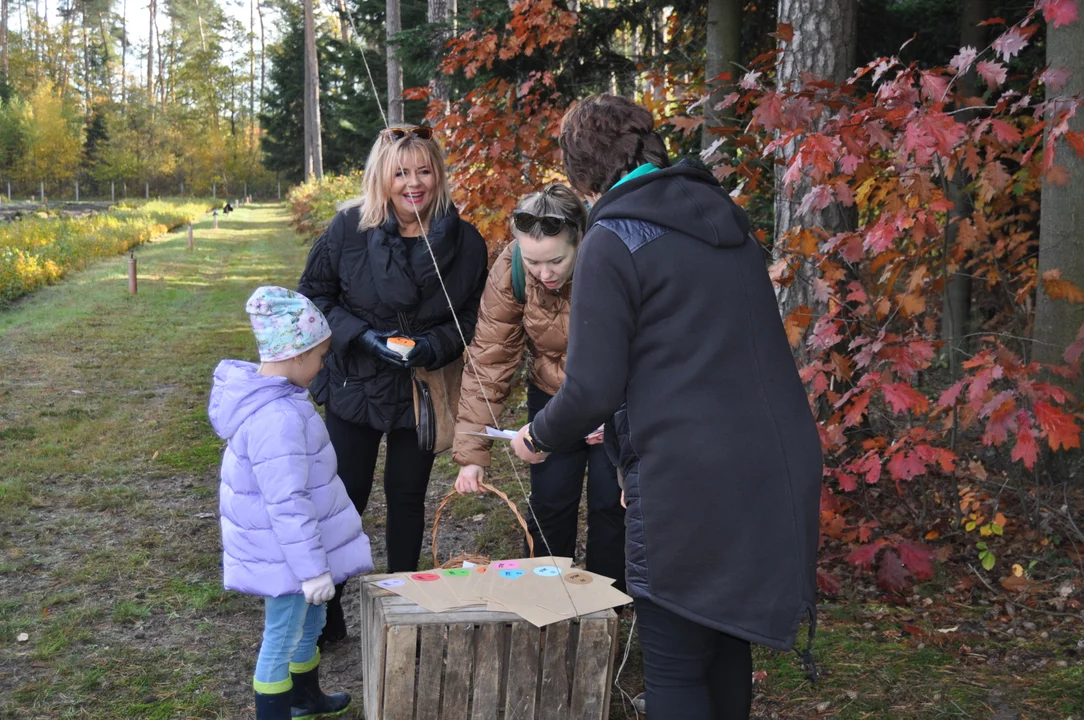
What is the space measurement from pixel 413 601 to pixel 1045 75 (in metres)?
3.15

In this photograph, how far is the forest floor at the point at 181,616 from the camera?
3271 mm

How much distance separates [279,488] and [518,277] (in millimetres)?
997

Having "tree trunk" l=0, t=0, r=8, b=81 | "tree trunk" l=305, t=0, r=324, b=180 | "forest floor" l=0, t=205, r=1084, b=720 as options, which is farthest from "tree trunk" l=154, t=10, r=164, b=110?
"forest floor" l=0, t=205, r=1084, b=720

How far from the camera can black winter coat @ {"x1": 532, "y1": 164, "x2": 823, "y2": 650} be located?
197 centimetres

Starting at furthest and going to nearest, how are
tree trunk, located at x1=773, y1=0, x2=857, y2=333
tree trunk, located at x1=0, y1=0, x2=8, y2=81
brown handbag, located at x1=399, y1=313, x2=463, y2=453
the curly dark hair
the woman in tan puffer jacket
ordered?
tree trunk, located at x1=0, y1=0, x2=8, y2=81 → tree trunk, located at x1=773, y1=0, x2=857, y2=333 → brown handbag, located at x1=399, y1=313, x2=463, y2=453 → the woman in tan puffer jacket → the curly dark hair

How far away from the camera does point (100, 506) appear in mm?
5352

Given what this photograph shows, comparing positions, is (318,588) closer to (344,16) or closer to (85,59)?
(344,16)

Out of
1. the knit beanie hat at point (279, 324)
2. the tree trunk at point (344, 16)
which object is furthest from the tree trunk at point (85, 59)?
the knit beanie hat at point (279, 324)

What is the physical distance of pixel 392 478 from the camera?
11.5ft

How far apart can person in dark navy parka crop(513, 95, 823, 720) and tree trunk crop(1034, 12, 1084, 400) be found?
2903 mm

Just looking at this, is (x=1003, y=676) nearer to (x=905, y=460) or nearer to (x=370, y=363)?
(x=905, y=460)

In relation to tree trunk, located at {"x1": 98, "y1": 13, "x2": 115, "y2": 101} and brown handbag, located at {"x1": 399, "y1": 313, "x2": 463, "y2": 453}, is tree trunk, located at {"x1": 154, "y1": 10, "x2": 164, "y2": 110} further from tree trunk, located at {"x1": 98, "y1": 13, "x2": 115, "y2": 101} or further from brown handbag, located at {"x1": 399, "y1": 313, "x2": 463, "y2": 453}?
brown handbag, located at {"x1": 399, "y1": 313, "x2": 463, "y2": 453}

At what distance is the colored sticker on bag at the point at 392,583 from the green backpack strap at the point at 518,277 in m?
0.96

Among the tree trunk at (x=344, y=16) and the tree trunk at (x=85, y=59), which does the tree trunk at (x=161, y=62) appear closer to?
the tree trunk at (x=85, y=59)
